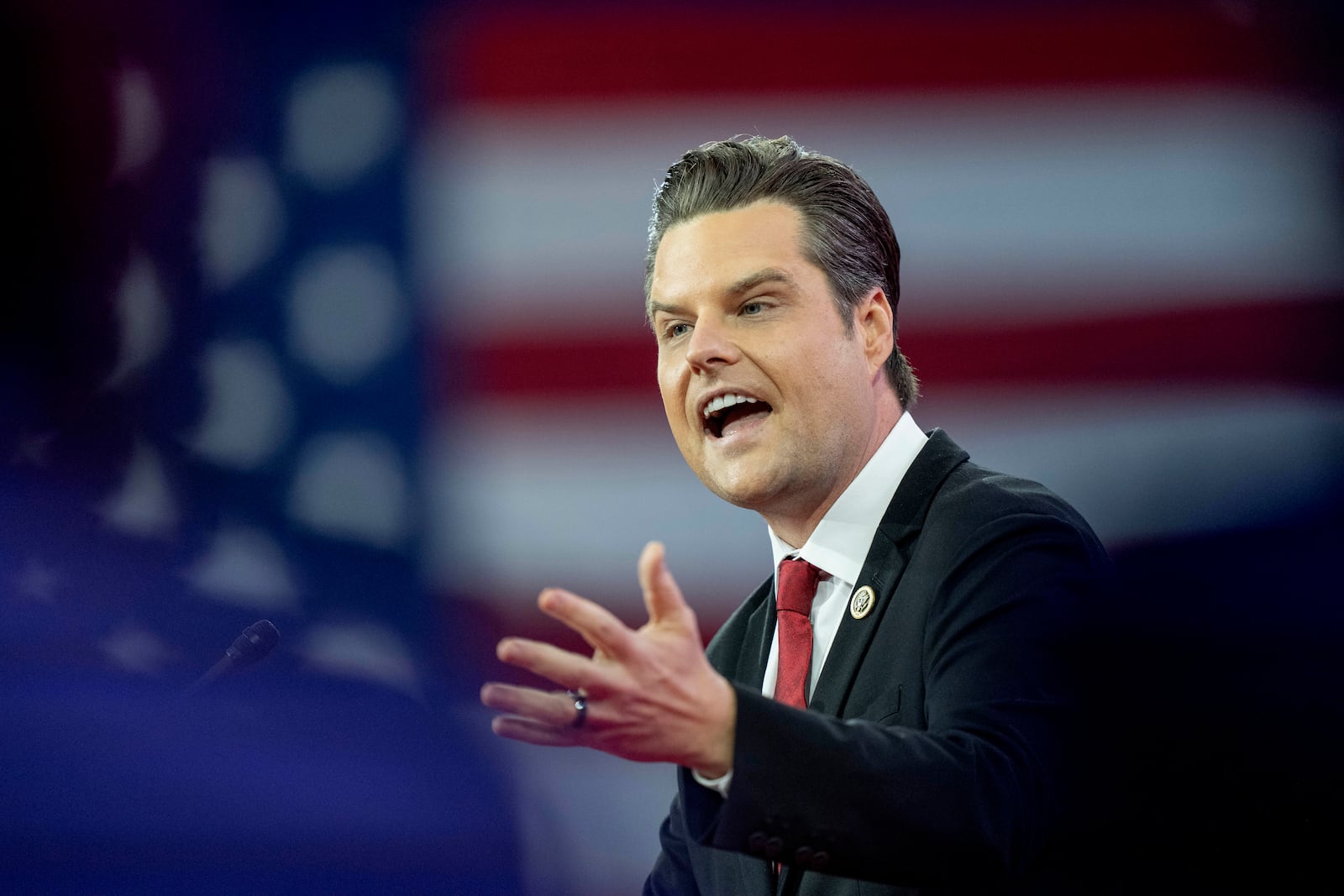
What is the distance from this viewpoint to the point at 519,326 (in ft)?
8.31

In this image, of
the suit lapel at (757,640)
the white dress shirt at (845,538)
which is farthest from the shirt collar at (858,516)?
the suit lapel at (757,640)

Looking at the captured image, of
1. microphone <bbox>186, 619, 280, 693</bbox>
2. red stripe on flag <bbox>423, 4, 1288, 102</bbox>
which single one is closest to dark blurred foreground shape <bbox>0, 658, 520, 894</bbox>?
microphone <bbox>186, 619, 280, 693</bbox>

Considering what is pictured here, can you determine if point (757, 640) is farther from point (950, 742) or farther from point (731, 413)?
point (950, 742)

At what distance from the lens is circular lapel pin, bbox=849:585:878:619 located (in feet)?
4.27

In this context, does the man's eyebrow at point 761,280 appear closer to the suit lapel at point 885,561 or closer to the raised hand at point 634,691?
the suit lapel at point 885,561

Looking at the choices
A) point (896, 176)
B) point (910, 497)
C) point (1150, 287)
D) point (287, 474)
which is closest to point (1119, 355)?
point (1150, 287)

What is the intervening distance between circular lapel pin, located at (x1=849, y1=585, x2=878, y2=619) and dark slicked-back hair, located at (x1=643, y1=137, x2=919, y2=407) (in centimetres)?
43

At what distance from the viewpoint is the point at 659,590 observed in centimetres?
84

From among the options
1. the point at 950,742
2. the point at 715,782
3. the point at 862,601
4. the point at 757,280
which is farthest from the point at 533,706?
the point at 757,280

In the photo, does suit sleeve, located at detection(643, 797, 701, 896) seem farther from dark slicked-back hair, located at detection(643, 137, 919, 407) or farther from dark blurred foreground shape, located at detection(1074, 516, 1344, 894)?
dark slicked-back hair, located at detection(643, 137, 919, 407)

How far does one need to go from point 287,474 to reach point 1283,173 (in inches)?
85.2

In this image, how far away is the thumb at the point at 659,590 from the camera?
2.71 feet

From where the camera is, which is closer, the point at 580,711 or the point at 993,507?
the point at 580,711

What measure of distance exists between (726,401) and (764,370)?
7 cm
